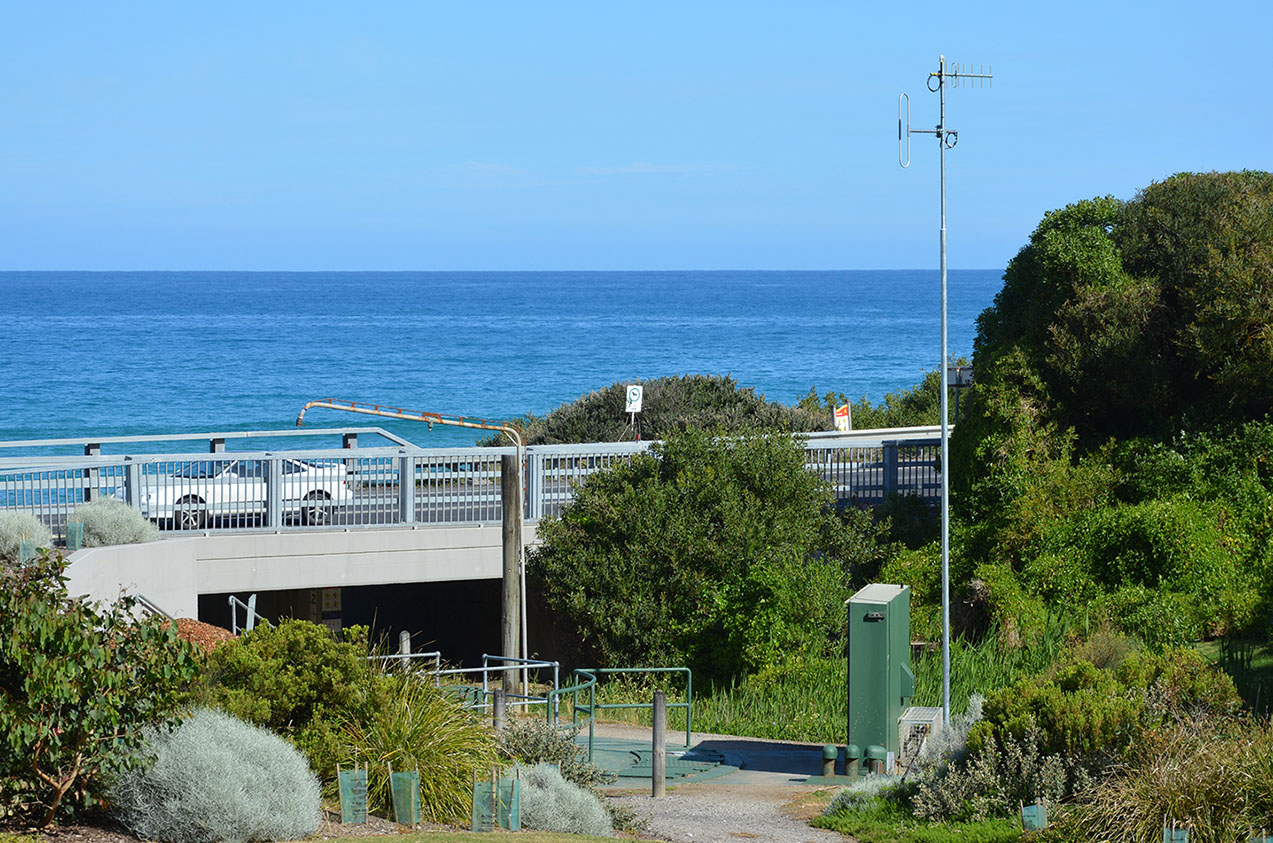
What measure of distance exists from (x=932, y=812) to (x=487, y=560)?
36.2 ft

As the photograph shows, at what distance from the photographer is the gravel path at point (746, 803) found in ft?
39.0

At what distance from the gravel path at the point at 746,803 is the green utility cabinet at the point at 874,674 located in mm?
786

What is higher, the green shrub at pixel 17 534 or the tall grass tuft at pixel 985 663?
the green shrub at pixel 17 534

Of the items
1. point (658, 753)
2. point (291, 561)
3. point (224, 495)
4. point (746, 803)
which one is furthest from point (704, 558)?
point (746, 803)

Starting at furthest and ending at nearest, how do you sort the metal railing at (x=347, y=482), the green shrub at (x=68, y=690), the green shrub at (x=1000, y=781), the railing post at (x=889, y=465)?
the railing post at (x=889, y=465) → the metal railing at (x=347, y=482) → the green shrub at (x=1000, y=781) → the green shrub at (x=68, y=690)

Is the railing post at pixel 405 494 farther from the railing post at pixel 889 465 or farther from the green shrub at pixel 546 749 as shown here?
the green shrub at pixel 546 749

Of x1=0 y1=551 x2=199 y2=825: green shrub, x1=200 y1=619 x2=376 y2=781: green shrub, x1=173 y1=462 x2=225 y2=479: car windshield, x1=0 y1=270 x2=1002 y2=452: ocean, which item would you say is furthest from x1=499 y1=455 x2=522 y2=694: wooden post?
x1=0 y1=270 x2=1002 y2=452: ocean

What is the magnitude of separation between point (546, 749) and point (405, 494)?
8.92 m

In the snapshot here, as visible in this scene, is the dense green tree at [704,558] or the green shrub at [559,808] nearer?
the green shrub at [559,808]

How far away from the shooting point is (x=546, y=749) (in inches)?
510

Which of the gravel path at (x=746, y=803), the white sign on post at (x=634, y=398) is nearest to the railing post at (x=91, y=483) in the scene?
the gravel path at (x=746, y=803)

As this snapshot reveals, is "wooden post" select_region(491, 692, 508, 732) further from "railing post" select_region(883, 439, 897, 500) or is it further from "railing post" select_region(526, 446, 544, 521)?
"railing post" select_region(883, 439, 897, 500)

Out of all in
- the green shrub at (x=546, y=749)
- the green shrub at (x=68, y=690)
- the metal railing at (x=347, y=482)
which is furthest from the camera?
the metal railing at (x=347, y=482)

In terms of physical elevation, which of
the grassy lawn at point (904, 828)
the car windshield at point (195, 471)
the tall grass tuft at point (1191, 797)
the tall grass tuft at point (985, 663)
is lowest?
the grassy lawn at point (904, 828)
